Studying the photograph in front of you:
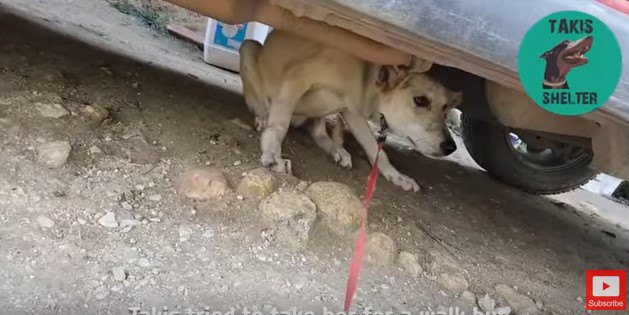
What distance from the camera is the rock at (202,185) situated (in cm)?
217

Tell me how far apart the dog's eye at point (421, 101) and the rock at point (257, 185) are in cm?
86

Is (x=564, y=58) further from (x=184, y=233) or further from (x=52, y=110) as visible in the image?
(x=52, y=110)

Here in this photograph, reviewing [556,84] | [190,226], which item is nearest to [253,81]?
[190,226]

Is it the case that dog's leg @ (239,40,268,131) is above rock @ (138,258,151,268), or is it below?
above

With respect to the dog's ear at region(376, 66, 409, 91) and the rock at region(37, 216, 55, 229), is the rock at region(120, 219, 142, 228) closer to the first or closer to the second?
the rock at region(37, 216, 55, 229)

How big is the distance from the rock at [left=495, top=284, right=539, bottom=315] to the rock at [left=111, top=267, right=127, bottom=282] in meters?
1.22

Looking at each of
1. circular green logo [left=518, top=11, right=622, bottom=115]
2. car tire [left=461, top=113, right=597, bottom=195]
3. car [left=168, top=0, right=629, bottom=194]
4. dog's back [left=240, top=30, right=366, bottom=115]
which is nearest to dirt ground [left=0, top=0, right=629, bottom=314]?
car tire [left=461, top=113, right=597, bottom=195]

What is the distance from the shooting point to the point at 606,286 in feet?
8.49

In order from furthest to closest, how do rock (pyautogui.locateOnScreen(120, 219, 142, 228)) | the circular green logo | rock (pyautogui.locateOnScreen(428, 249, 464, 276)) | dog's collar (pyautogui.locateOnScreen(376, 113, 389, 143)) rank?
1. dog's collar (pyautogui.locateOnScreen(376, 113, 389, 143))
2. rock (pyautogui.locateOnScreen(428, 249, 464, 276))
3. rock (pyautogui.locateOnScreen(120, 219, 142, 228))
4. the circular green logo

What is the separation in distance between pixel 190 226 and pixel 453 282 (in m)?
0.88

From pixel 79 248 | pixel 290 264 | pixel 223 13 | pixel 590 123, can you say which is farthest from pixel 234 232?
pixel 590 123

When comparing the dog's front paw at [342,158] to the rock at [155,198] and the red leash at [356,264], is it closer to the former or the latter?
the red leash at [356,264]

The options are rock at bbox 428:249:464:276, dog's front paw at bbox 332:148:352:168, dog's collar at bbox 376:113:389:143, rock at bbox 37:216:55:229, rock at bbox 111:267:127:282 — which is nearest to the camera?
rock at bbox 111:267:127:282

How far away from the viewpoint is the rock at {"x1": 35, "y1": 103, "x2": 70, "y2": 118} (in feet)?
7.79
